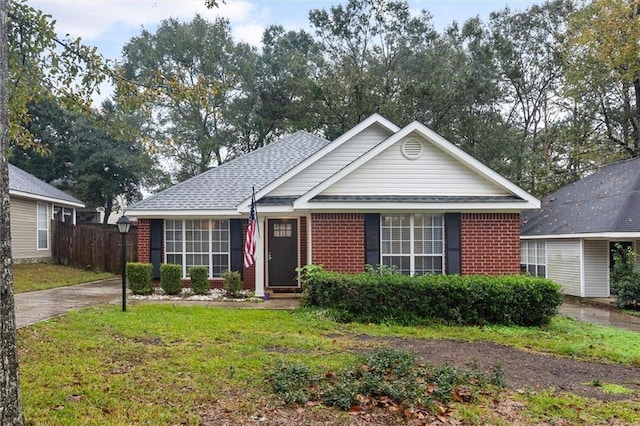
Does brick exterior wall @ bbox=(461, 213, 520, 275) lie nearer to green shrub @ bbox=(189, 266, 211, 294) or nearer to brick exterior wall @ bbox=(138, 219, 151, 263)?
green shrub @ bbox=(189, 266, 211, 294)

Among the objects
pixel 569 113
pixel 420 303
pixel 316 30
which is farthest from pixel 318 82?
pixel 420 303

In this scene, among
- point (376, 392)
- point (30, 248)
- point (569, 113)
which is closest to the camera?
point (376, 392)

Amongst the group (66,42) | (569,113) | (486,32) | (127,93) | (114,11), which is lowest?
(127,93)

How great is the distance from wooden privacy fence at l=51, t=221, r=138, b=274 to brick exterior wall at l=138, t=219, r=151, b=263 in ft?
18.2

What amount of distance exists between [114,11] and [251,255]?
6.77 metres

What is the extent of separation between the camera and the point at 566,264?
16.1 m

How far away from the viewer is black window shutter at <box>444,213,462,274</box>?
454 inches

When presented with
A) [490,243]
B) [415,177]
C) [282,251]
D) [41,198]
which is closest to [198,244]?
[282,251]

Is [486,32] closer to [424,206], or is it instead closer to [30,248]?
[424,206]

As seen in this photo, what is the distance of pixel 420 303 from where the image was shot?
9.65 meters

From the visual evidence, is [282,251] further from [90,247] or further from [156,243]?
[90,247]

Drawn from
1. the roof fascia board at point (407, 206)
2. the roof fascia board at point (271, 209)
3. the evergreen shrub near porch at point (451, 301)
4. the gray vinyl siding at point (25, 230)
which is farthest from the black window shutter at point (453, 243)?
the gray vinyl siding at point (25, 230)

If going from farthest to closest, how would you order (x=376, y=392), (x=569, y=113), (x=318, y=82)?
1. (x=569, y=113)
2. (x=318, y=82)
3. (x=376, y=392)

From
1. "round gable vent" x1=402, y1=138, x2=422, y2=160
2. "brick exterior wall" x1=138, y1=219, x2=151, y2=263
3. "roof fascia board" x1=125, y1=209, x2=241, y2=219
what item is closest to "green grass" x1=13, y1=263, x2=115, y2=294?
"brick exterior wall" x1=138, y1=219, x2=151, y2=263
